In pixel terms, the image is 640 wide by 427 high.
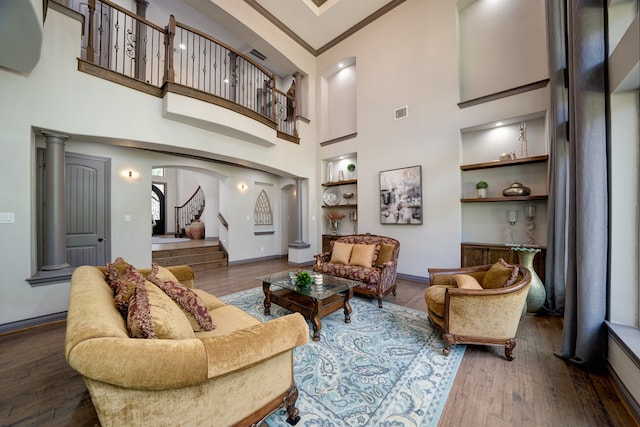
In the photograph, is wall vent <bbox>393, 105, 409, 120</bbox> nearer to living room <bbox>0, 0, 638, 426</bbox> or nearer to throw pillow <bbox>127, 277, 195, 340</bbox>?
living room <bbox>0, 0, 638, 426</bbox>

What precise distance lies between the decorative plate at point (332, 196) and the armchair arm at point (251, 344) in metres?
5.04

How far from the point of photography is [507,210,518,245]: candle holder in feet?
12.6

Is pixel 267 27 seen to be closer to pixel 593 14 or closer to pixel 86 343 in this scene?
pixel 593 14

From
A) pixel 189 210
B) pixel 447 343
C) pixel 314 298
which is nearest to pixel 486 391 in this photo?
pixel 447 343

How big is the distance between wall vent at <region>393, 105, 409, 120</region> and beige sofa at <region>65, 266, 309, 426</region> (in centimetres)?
481

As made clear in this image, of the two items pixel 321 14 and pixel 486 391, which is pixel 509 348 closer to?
pixel 486 391

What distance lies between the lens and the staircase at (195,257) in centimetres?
563

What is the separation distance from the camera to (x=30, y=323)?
282cm

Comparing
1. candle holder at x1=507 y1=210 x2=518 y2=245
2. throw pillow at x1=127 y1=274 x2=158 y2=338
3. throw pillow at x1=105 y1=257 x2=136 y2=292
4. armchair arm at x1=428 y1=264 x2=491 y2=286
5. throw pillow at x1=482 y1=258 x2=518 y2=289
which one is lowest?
armchair arm at x1=428 y1=264 x2=491 y2=286

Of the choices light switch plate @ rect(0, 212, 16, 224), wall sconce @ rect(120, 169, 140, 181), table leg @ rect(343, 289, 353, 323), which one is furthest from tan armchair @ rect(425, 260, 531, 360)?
wall sconce @ rect(120, 169, 140, 181)

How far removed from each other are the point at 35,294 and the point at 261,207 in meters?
4.86

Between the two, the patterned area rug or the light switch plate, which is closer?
the patterned area rug

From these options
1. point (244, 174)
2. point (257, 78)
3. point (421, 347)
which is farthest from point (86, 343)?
point (257, 78)

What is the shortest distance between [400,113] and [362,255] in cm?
318
